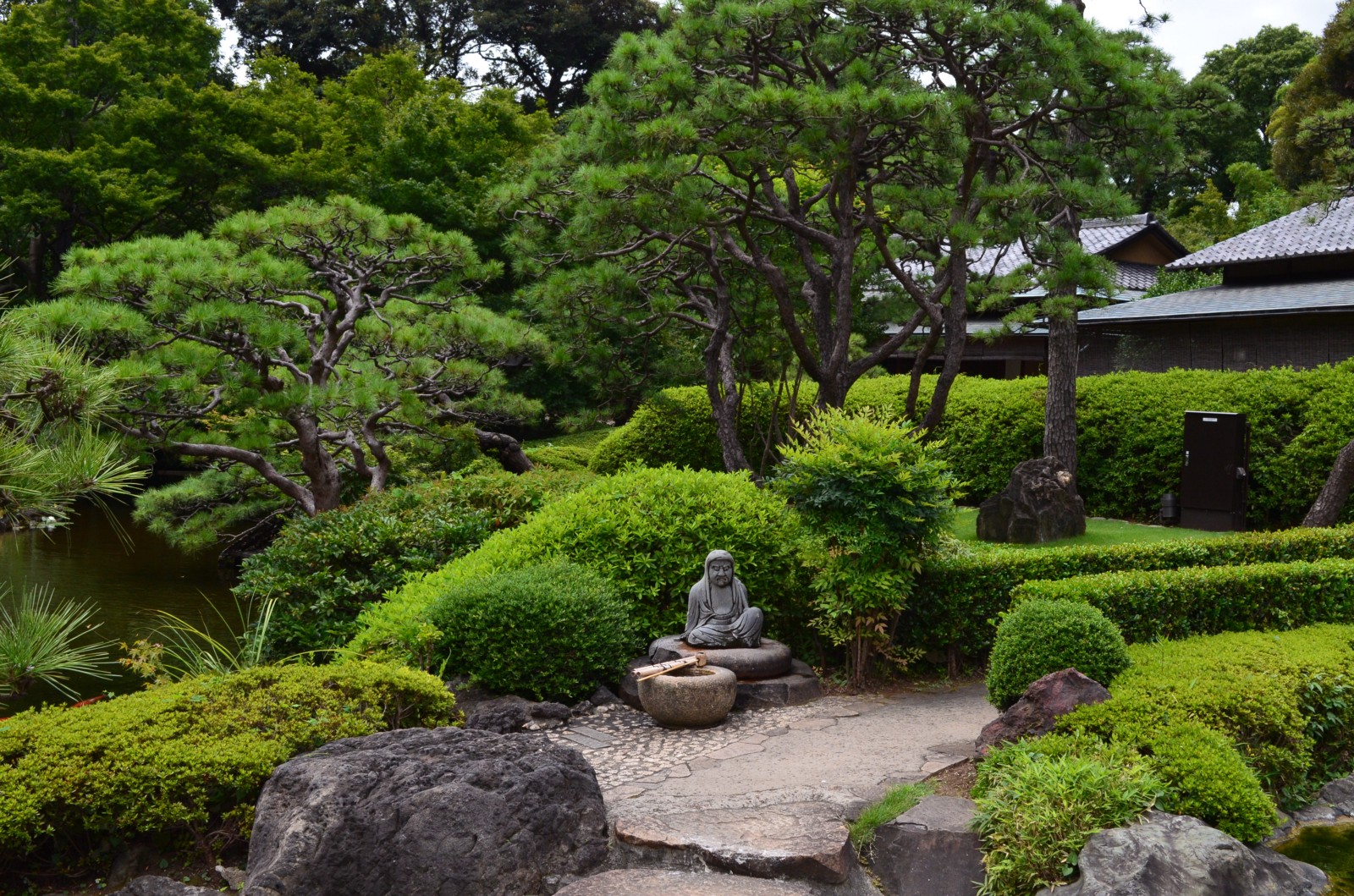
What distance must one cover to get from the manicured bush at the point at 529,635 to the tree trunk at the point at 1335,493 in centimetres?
→ 943

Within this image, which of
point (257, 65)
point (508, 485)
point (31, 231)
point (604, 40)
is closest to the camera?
point (508, 485)

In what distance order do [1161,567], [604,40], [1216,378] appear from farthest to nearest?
[604,40] → [1216,378] → [1161,567]

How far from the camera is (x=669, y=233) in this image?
13.3 meters

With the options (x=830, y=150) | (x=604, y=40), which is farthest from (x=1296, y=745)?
(x=604, y=40)

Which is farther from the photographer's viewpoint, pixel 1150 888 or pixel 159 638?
pixel 159 638

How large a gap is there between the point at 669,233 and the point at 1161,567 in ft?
23.3

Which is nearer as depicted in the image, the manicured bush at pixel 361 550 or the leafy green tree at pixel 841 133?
the manicured bush at pixel 361 550

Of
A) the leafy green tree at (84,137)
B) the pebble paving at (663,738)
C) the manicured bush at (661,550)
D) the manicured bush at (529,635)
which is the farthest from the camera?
the leafy green tree at (84,137)

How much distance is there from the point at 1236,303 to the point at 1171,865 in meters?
16.2

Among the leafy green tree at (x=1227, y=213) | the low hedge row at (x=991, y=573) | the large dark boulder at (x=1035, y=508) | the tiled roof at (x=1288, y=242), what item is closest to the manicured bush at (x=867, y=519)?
the low hedge row at (x=991, y=573)

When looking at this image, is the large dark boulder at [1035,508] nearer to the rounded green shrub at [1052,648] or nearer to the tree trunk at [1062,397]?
the tree trunk at [1062,397]

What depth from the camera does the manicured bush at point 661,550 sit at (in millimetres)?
9078

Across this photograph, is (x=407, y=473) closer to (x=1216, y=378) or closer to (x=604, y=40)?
(x=1216, y=378)

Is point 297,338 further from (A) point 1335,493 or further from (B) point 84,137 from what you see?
(B) point 84,137
